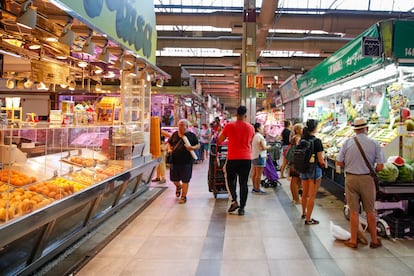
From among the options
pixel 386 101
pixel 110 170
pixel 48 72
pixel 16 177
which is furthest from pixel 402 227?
pixel 48 72

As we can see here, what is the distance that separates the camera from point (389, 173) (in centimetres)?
461

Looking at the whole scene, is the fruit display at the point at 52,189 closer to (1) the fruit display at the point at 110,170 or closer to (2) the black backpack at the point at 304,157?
(1) the fruit display at the point at 110,170

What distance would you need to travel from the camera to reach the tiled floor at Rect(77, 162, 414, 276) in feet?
12.1

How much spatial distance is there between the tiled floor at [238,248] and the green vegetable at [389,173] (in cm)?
81

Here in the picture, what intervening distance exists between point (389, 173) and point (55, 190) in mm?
4128

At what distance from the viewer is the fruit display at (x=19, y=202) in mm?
2931

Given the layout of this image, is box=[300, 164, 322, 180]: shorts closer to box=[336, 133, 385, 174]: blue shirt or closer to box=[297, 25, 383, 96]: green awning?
box=[336, 133, 385, 174]: blue shirt

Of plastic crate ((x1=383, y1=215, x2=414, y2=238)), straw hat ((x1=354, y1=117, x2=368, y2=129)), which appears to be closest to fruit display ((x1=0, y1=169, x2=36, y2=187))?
straw hat ((x1=354, y1=117, x2=368, y2=129))

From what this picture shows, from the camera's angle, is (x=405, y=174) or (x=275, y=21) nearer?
(x=405, y=174)

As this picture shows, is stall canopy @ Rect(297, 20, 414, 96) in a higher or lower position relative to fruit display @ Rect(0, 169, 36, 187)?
higher

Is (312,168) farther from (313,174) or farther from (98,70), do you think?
(98,70)

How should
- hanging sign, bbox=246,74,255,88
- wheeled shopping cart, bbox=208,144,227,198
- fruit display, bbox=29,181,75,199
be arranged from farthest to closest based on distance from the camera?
hanging sign, bbox=246,74,255,88 → wheeled shopping cart, bbox=208,144,227,198 → fruit display, bbox=29,181,75,199

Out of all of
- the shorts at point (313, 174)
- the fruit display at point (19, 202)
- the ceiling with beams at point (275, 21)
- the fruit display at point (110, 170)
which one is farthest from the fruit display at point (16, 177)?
the ceiling with beams at point (275, 21)

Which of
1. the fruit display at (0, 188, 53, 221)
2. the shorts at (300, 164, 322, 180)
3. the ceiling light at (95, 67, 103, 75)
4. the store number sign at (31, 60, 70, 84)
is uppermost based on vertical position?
the ceiling light at (95, 67, 103, 75)
